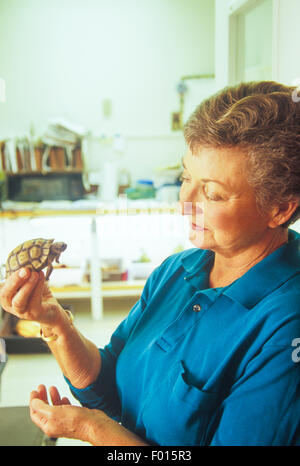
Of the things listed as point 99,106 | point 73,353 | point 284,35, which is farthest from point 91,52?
point 73,353

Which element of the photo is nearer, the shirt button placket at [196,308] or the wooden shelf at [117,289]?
the shirt button placket at [196,308]

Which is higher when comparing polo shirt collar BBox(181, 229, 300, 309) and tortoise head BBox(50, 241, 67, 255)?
tortoise head BBox(50, 241, 67, 255)

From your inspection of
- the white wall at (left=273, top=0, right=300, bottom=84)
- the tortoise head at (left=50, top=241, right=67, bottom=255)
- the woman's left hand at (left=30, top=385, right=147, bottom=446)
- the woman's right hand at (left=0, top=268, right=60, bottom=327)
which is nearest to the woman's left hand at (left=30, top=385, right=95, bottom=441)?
the woman's left hand at (left=30, top=385, right=147, bottom=446)

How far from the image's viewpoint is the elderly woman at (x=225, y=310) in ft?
1.52

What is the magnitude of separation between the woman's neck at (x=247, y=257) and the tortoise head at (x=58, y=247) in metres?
0.24

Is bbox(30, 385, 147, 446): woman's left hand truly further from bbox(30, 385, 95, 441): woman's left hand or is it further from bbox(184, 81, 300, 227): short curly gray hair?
bbox(184, 81, 300, 227): short curly gray hair

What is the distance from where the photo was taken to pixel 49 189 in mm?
791

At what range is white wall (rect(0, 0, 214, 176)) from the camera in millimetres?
575

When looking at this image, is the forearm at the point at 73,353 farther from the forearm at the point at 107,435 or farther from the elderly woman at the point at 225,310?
the forearm at the point at 107,435

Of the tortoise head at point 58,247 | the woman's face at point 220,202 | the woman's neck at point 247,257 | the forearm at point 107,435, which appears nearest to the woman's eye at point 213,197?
the woman's face at point 220,202

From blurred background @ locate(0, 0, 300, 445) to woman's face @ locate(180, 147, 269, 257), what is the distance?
12 centimetres

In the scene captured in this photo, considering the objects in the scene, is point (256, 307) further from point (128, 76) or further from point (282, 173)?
point (128, 76)
